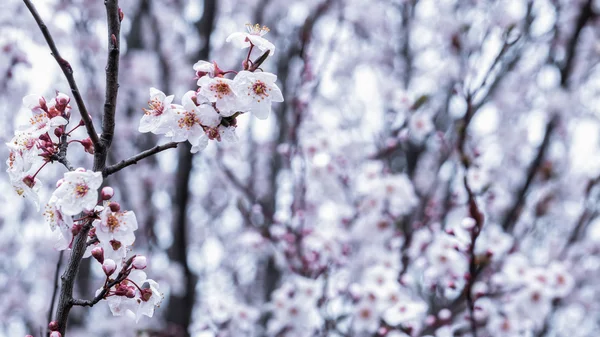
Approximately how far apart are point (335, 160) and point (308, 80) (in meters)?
0.70

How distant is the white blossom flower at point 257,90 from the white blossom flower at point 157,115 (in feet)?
0.81

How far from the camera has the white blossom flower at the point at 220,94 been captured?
1475 mm

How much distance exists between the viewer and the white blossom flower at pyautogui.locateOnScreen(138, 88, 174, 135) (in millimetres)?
1601

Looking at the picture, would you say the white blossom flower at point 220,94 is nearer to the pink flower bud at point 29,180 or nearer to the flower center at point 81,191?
the flower center at point 81,191

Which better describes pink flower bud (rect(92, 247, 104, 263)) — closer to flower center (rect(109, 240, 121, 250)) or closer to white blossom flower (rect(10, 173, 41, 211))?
flower center (rect(109, 240, 121, 250))

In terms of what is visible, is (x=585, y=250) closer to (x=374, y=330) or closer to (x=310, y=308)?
(x=374, y=330)

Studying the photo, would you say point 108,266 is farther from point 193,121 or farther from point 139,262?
point 193,121

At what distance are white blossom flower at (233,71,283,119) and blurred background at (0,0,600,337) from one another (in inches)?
56.4

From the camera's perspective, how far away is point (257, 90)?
1.58 meters

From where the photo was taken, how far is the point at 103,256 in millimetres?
1470

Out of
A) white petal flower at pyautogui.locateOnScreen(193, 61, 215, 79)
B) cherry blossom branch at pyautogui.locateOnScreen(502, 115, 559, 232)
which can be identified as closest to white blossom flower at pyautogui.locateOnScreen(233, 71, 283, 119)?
white petal flower at pyautogui.locateOnScreen(193, 61, 215, 79)

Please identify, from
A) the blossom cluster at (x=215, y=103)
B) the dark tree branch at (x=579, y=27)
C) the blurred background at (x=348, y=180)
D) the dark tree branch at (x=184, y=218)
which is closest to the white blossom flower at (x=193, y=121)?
the blossom cluster at (x=215, y=103)

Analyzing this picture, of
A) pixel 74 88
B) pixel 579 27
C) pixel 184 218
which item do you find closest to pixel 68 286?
pixel 74 88

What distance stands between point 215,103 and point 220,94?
0.15ft
